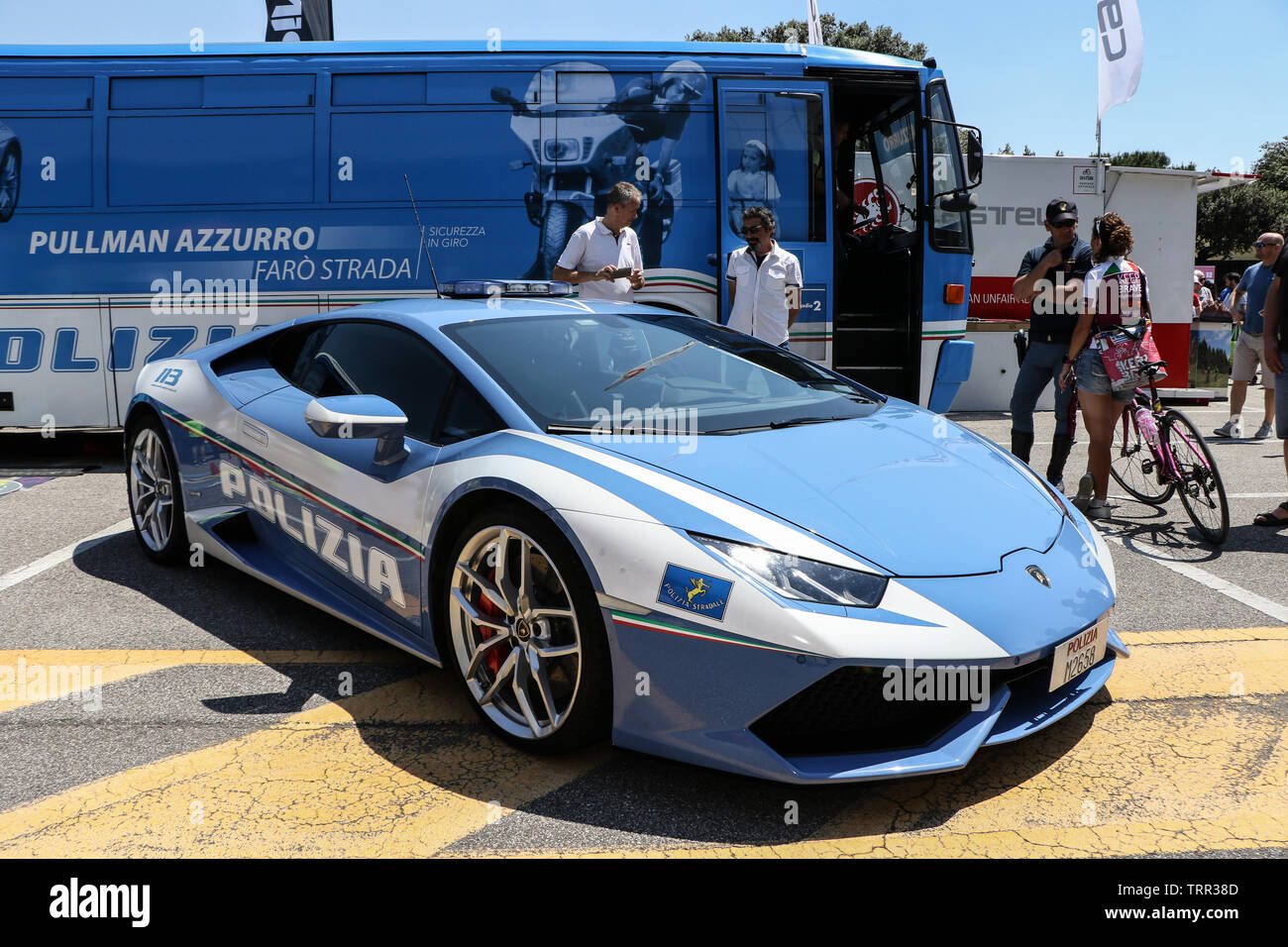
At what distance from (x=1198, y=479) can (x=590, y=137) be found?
460cm

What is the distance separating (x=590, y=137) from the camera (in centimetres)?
734

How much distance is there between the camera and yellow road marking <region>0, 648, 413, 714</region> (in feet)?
10.5

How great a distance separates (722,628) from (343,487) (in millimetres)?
1495

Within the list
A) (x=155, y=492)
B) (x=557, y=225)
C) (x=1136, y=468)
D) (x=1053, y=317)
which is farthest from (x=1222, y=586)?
(x=557, y=225)

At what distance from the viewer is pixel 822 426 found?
3039 mm

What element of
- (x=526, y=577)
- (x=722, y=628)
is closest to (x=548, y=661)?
(x=526, y=577)

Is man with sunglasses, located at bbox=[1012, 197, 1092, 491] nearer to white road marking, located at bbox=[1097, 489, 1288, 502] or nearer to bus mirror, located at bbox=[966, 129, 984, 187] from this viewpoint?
white road marking, located at bbox=[1097, 489, 1288, 502]

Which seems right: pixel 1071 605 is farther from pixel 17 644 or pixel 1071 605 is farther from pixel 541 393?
pixel 17 644

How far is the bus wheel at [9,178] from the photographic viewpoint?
7379mm

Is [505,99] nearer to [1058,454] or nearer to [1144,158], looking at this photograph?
[1058,454]

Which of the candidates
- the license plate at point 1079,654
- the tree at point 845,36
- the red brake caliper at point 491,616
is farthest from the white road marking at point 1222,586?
the tree at point 845,36

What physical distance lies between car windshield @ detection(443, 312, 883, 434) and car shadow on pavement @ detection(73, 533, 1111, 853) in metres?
0.91

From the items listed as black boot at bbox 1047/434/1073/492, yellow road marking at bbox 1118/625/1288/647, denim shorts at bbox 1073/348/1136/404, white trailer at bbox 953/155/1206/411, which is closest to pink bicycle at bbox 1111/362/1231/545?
denim shorts at bbox 1073/348/1136/404
